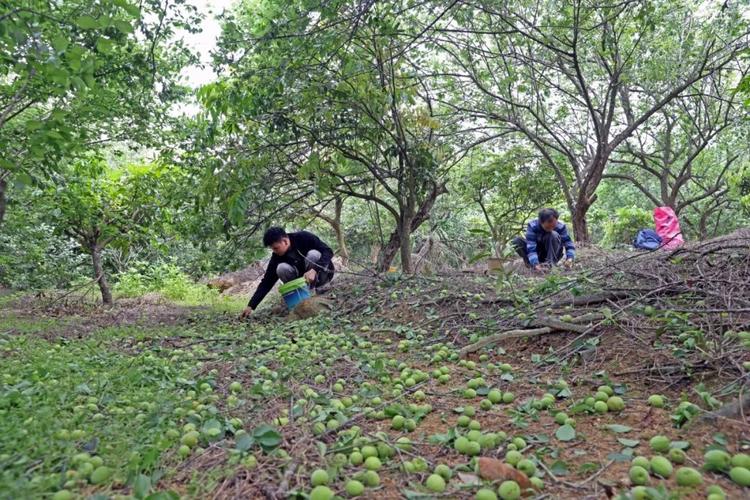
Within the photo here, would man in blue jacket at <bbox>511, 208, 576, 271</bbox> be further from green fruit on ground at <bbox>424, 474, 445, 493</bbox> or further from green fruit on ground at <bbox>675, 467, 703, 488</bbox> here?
green fruit on ground at <bbox>424, 474, 445, 493</bbox>

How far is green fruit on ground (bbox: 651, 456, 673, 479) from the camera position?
1.69 meters

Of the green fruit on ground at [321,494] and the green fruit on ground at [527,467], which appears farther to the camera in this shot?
the green fruit on ground at [527,467]

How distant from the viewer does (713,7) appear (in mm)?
9438

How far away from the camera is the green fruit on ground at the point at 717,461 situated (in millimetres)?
1686

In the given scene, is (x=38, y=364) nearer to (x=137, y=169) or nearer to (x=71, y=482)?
(x=71, y=482)

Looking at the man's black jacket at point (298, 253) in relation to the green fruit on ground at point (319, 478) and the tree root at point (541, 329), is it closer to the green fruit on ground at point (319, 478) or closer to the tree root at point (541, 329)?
the tree root at point (541, 329)

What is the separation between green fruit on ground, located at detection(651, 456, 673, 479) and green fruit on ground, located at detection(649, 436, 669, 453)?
0.42 feet

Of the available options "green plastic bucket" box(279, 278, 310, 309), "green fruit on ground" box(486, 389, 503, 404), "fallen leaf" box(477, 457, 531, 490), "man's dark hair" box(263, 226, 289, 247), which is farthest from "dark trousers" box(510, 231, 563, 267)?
"fallen leaf" box(477, 457, 531, 490)

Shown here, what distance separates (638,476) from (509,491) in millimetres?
445

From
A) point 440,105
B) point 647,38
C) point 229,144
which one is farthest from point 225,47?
point 647,38

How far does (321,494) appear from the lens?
1594 mm

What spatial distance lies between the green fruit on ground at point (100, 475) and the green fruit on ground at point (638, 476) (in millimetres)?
1762

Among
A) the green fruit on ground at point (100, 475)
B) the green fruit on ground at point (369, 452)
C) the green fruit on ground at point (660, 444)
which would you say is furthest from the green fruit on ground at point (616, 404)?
the green fruit on ground at point (100, 475)

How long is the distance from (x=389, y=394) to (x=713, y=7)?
35.0 feet
